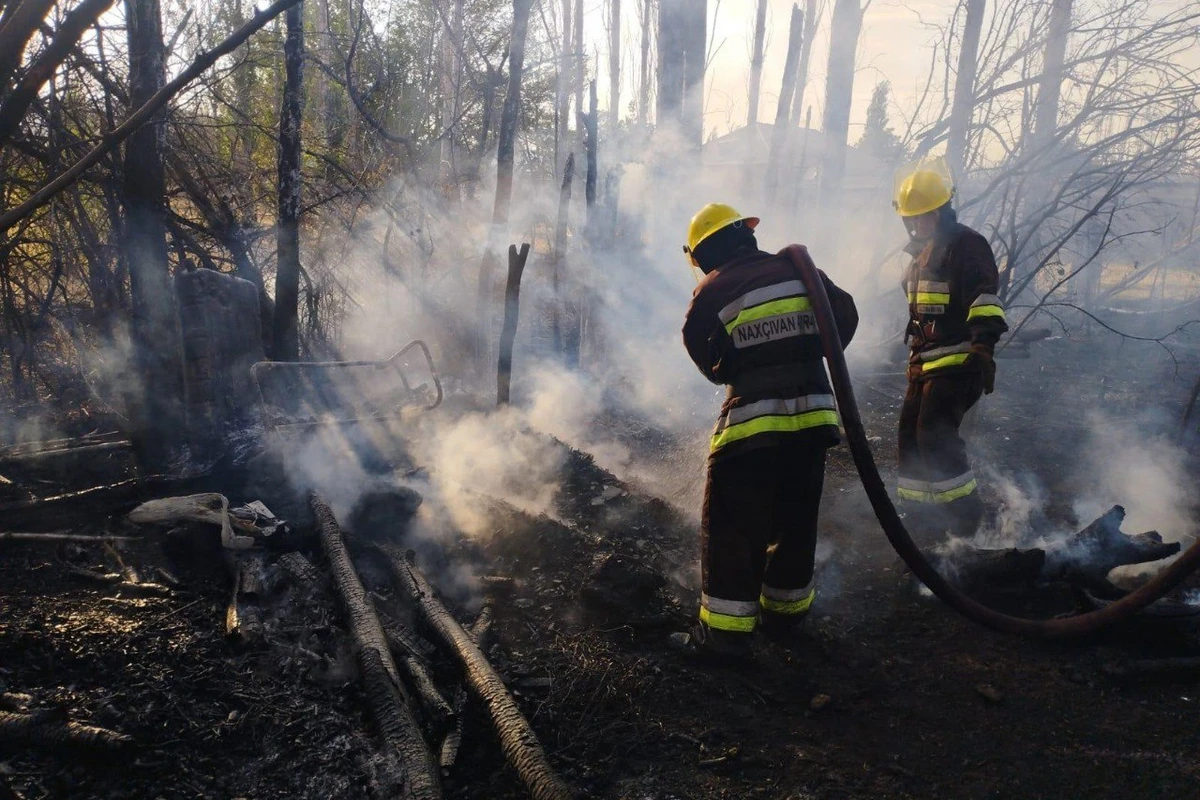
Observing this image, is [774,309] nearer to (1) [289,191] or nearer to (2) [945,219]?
(2) [945,219]

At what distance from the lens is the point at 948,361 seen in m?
4.44

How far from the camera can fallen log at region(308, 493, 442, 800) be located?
244 centimetres

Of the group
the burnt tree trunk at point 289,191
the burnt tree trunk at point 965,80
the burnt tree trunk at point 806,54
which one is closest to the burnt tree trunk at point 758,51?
the burnt tree trunk at point 806,54

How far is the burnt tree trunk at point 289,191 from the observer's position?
7547 millimetres

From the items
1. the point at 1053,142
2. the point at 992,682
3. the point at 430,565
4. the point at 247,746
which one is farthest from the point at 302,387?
the point at 1053,142

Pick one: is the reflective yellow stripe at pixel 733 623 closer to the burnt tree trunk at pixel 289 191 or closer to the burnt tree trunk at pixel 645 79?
the burnt tree trunk at pixel 289 191

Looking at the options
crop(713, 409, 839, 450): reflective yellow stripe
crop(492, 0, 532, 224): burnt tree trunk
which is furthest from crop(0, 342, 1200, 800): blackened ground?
crop(492, 0, 532, 224): burnt tree trunk

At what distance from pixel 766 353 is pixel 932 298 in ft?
5.83

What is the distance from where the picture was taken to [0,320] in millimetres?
7863

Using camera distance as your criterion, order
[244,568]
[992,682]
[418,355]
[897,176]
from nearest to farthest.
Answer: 1. [992,682]
2. [244,568]
3. [897,176]
4. [418,355]

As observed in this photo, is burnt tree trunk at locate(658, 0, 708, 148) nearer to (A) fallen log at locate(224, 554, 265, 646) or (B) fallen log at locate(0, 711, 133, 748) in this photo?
(A) fallen log at locate(224, 554, 265, 646)

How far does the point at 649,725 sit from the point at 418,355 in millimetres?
9467

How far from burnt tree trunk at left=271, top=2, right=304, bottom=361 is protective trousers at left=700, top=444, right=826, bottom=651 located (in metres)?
6.37

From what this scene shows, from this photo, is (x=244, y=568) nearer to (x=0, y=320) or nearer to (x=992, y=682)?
(x=992, y=682)
